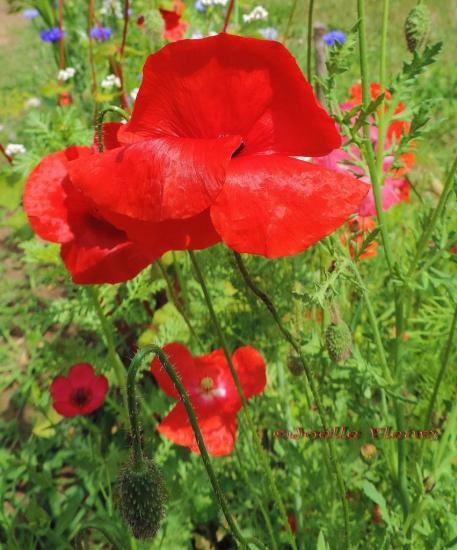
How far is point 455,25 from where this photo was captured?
430 centimetres

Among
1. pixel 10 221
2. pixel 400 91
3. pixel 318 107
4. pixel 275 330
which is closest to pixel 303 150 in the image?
pixel 318 107

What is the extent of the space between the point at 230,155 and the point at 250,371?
0.65m

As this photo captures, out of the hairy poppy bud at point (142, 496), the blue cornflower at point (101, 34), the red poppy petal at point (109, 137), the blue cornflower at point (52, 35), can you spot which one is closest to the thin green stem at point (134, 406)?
the hairy poppy bud at point (142, 496)

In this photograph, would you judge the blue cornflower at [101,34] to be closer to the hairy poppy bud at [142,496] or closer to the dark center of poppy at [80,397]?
the dark center of poppy at [80,397]

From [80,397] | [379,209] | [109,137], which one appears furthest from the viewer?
[80,397]

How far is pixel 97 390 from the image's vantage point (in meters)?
1.39

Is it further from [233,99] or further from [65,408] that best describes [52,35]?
[233,99]

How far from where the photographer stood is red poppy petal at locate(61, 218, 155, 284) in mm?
790

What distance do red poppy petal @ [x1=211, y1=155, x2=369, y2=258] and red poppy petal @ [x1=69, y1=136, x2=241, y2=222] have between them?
0.09ft

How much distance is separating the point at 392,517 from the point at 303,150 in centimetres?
90

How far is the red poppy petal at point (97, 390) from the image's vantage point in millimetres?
1371

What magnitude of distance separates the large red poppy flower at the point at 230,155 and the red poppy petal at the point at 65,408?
0.83 metres

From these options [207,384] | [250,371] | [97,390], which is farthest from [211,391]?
[97,390]

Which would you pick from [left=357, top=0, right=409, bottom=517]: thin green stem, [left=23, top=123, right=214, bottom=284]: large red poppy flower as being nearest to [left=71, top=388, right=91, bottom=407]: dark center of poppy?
[left=23, top=123, right=214, bottom=284]: large red poppy flower
